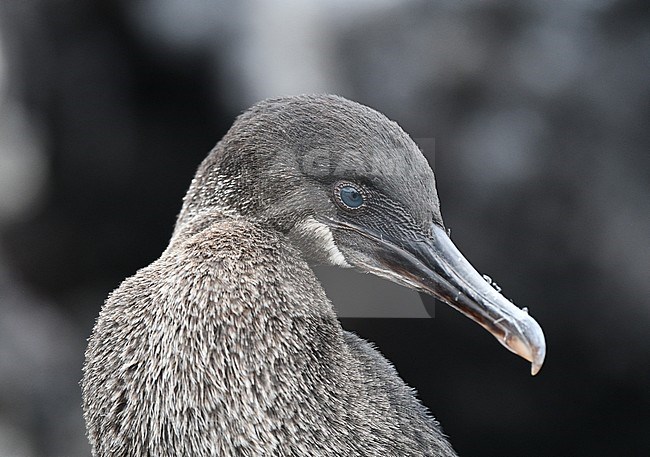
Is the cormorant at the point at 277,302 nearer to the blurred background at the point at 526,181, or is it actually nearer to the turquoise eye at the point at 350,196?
the turquoise eye at the point at 350,196

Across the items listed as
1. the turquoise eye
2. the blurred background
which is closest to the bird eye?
the turquoise eye

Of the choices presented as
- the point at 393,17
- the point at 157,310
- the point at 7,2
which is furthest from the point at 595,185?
the point at 7,2

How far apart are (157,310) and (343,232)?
277mm

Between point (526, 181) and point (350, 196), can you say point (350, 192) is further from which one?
point (526, 181)

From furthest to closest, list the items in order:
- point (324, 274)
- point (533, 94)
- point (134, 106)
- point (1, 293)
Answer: point (1, 293)
point (134, 106)
point (533, 94)
point (324, 274)

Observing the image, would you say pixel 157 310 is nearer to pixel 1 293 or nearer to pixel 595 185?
pixel 595 185

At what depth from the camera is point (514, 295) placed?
2307 millimetres

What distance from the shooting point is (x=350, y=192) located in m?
1.25

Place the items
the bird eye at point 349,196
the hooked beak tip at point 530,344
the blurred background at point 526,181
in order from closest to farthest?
the hooked beak tip at point 530,344, the bird eye at point 349,196, the blurred background at point 526,181

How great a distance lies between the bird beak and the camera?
114 cm

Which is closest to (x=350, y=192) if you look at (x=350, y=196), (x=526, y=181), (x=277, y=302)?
(x=350, y=196)

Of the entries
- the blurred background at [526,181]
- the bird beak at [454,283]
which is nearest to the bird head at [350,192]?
the bird beak at [454,283]

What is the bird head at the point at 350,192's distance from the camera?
121 cm

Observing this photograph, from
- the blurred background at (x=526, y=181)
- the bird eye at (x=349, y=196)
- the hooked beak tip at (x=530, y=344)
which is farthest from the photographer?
the blurred background at (x=526, y=181)
